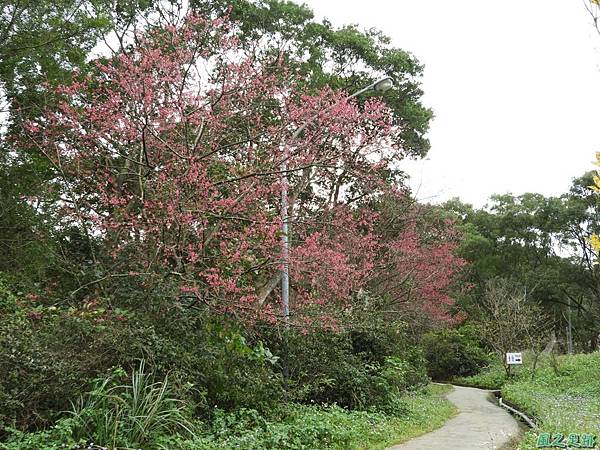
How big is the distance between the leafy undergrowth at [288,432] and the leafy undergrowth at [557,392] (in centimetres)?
215

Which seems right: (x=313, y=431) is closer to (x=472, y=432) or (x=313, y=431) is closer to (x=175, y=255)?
(x=175, y=255)

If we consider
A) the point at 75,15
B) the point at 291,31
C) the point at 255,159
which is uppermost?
the point at 291,31

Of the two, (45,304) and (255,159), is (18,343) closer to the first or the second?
(45,304)

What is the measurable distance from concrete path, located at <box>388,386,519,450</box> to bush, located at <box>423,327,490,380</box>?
42.1 feet

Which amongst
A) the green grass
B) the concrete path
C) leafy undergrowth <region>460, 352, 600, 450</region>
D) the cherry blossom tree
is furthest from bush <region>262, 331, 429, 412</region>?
leafy undergrowth <region>460, 352, 600, 450</region>

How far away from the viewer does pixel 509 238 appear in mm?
32844

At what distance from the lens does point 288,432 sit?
23.6ft

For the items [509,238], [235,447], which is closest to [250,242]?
[235,447]

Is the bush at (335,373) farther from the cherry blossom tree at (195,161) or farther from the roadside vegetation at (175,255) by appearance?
the cherry blossom tree at (195,161)

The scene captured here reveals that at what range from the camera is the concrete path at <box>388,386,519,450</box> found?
819 cm

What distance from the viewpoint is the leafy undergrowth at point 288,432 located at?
536cm

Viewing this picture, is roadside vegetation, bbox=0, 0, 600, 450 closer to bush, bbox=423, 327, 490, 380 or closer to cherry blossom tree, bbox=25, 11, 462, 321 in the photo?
cherry blossom tree, bbox=25, 11, 462, 321

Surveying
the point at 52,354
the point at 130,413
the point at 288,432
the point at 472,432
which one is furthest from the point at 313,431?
the point at 472,432

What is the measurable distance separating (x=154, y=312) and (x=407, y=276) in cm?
1252
